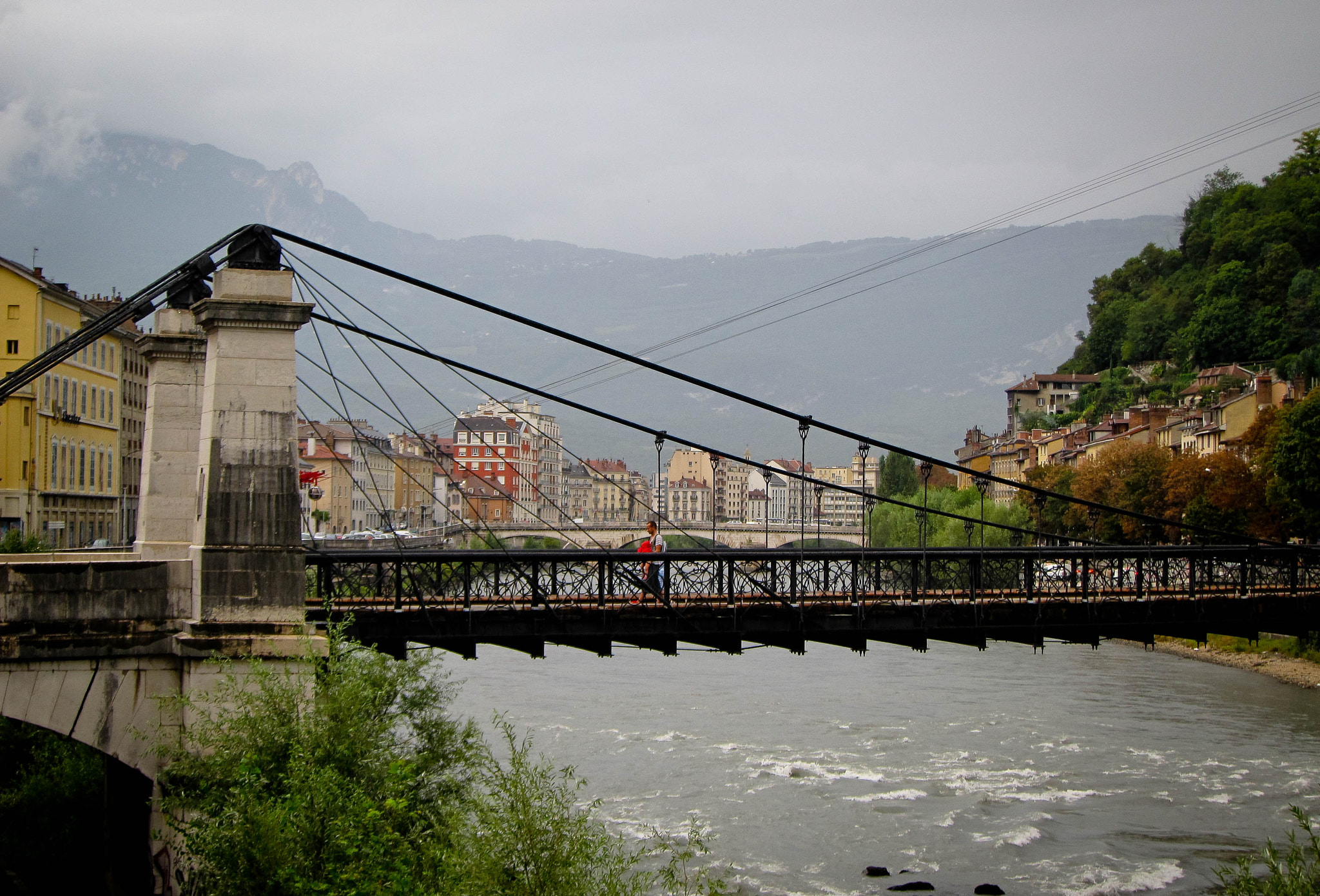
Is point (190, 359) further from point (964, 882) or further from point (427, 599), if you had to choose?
point (964, 882)

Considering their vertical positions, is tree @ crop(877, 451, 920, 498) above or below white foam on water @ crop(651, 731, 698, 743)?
above

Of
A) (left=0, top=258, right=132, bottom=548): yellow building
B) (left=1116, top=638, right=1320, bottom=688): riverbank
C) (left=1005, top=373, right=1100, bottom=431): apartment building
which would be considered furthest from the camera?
(left=1005, top=373, right=1100, bottom=431): apartment building

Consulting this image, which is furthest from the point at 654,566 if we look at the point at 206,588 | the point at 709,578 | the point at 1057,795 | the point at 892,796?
the point at 1057,795

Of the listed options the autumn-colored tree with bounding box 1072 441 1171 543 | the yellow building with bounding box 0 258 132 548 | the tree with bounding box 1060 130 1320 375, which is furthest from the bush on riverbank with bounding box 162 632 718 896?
the tree with bounding box 1060 130 1320 375

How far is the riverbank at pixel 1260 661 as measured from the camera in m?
49.1

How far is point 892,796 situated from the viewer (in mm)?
31344

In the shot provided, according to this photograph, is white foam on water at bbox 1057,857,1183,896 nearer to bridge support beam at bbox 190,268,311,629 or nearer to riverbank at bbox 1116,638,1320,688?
bridge support beam at bbox 190,268,311,629

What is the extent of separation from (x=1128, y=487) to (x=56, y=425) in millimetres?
54424

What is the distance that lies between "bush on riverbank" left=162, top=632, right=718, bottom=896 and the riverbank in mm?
39758

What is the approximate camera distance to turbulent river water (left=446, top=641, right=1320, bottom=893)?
87.7 feet

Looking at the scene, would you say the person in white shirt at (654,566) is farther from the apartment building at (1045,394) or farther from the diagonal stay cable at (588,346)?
the apartment building at (1045,394)

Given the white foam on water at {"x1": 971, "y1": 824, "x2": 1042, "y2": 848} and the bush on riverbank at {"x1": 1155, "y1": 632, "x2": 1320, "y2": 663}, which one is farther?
the bush on riverbank at {"x1": 1155, "y1": 632, "x2": 1320, "y2": 663}

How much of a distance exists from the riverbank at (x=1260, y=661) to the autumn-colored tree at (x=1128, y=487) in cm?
761

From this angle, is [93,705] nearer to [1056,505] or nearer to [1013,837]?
[1013,837]
